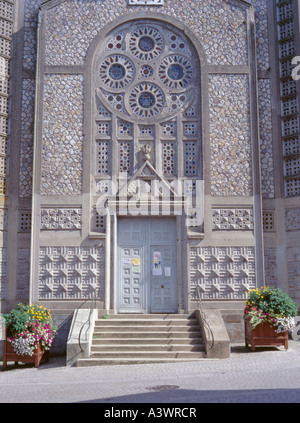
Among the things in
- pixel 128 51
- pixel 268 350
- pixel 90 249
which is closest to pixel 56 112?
pixel 128 51

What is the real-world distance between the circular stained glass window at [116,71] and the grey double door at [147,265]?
4.46m

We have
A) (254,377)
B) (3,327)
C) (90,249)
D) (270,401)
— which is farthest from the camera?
(90,249)

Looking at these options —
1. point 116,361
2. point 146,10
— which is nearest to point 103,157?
point 146,10

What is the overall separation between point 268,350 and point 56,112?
8.95 m

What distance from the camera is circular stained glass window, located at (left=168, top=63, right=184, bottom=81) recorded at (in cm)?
1636

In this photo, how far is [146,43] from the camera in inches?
649

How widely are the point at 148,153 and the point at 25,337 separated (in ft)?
20.9

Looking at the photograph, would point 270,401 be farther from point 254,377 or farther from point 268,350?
point 268,350

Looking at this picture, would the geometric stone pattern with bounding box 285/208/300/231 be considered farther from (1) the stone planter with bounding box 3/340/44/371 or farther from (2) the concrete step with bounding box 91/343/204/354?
(1) the stone planter with bounding box 3/340/44/371

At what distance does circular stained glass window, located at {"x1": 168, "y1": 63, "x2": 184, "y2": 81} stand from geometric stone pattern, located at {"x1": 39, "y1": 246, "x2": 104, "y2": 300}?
577 cm

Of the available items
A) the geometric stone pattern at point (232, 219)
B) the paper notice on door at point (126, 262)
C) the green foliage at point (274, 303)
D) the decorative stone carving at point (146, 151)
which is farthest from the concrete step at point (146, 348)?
the decorative stone carving at point (146, 151)

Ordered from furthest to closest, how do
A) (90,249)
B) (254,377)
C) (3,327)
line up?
1. (90,249)
2. (3,327)
3. (254,377)

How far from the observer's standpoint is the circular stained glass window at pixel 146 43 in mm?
16453

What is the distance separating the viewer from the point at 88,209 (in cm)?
1526
